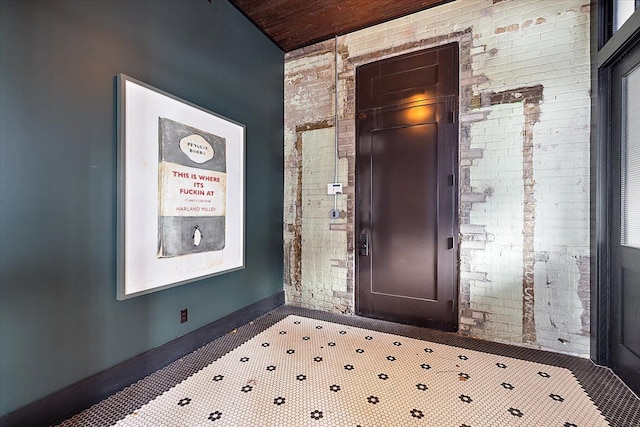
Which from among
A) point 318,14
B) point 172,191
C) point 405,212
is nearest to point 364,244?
point 405,212

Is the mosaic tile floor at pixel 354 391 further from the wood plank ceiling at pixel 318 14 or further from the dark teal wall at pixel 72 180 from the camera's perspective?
the wood plank ceiling at pixel 318 14

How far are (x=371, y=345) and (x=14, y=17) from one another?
3.31m

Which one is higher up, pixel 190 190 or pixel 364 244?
pixel 190 190

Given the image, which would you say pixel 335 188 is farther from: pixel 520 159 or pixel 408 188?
pixel 520 159

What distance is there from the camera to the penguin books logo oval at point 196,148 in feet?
8.12

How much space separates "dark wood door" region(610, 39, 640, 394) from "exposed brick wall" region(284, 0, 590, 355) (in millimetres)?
199

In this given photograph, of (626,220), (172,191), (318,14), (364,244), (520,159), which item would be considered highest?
(318,14)

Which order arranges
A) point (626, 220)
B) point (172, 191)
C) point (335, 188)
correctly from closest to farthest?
point (626, 220)
point (172, 191)
point (335, 188)

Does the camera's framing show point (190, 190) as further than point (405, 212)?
No

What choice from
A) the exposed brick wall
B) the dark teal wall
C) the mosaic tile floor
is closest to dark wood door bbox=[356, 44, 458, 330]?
the exposed brick wall

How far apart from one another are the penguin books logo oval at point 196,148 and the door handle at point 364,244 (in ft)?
6.09

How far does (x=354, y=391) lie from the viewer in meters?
2.02

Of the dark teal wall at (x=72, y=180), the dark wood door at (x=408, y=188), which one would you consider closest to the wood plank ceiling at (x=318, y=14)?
the dark wood door at (x=408, y=188)

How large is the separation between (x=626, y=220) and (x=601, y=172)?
42 centimetres
